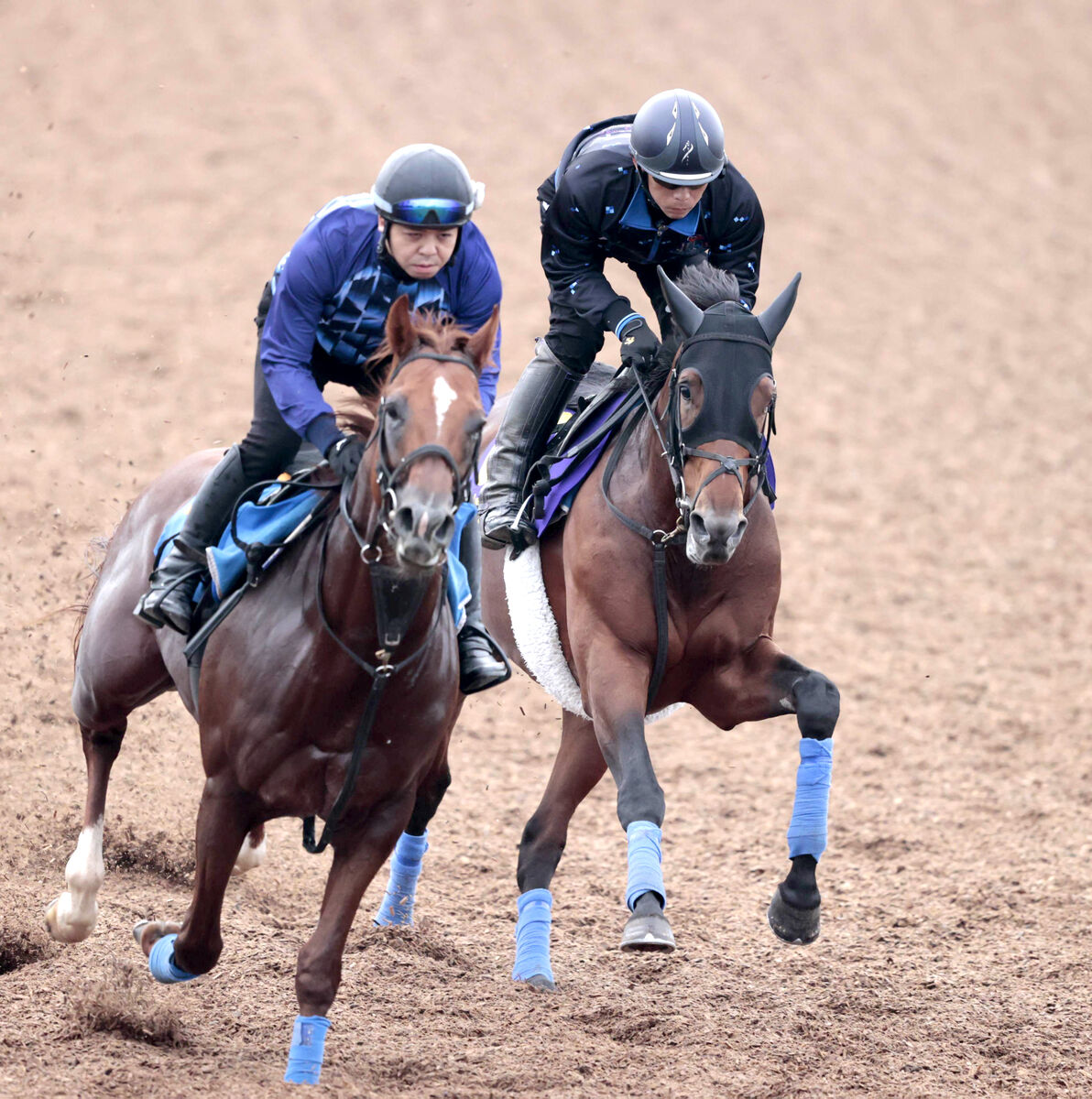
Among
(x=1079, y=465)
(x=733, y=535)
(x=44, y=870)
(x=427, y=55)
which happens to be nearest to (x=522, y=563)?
(x=733, y=535)

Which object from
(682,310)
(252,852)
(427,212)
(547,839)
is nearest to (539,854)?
(547,839)

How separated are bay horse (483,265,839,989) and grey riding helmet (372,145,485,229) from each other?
3.04ft

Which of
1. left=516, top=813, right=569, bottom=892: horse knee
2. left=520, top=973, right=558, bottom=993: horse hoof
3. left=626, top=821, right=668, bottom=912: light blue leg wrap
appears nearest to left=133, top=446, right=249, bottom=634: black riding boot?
left=626, top=821, right=668, bottom=912: light blue leg wrap

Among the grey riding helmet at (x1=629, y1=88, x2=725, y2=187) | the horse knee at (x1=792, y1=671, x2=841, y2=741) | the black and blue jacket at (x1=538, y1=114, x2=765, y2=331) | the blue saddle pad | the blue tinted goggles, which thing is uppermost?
the grey riding helmet at (x1=629, y1=88, x2=725, y2=187)

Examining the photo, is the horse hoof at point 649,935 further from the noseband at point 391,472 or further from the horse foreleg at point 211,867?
the noseband at point 391,472

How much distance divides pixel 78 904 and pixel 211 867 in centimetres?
112

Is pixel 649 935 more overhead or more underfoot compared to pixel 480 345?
more underfoot

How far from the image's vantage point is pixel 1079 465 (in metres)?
12.7

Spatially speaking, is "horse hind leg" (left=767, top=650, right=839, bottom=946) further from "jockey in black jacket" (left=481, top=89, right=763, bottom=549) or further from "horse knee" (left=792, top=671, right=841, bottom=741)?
"jockey in black jacket" (left=481, top=89, right=763, bottom=549)

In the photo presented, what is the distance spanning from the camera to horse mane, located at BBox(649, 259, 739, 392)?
5.30 metres

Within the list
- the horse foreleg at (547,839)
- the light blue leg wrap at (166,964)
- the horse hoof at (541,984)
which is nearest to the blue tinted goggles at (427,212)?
the light blue leg wrap at (166,964)

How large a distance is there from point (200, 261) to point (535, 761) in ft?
25.2

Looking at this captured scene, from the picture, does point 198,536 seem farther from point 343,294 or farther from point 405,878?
point 405,878

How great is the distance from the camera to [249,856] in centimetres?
625
